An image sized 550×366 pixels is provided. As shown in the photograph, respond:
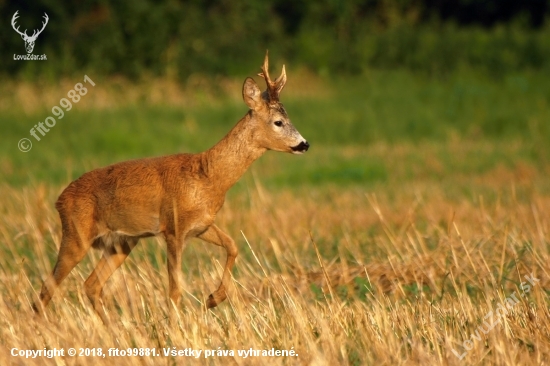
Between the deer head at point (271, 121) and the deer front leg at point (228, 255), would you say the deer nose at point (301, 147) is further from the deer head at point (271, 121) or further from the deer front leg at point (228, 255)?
the deer front leg at point (228, 255)

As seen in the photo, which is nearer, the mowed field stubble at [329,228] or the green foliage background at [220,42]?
the mowed field stubble at [329,228]

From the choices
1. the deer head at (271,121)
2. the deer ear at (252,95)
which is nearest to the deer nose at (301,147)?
the deer head at (271,121)

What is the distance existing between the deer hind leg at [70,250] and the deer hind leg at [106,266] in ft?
0.81

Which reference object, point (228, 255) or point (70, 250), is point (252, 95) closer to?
point (228, 255)

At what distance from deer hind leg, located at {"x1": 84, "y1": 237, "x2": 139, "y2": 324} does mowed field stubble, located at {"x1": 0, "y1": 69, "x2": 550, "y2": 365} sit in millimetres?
149

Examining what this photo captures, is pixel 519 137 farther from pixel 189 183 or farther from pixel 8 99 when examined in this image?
pixel 189 183

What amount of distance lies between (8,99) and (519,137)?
11.8 m

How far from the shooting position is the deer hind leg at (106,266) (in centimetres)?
811

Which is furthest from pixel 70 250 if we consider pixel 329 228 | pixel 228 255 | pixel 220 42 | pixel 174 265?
pixel 220 42

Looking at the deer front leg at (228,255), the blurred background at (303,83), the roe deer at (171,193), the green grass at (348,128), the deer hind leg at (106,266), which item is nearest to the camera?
the deer front leg at (228,255)

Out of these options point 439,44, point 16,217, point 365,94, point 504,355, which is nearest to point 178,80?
point 365,94

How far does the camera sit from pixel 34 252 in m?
10.4

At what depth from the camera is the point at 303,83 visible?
96.5ft

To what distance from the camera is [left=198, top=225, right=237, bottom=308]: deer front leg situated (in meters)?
7.50
